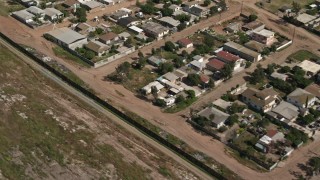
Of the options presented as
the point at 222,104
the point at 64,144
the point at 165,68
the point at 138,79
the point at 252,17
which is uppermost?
the point at 64,144

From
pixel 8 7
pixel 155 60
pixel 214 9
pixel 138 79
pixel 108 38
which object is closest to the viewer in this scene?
pixel 138 79

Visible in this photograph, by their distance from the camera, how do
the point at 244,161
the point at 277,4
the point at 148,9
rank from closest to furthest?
the point at 244,161 → the point at 148,9 → the point at 277,4

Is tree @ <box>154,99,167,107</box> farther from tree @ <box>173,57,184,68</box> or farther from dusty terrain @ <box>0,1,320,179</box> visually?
tree @ <box>173,57,184,68</box>

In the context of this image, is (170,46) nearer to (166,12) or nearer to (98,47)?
(98,47)

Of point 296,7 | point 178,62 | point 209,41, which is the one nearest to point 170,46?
point 178,62

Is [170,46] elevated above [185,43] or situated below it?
above

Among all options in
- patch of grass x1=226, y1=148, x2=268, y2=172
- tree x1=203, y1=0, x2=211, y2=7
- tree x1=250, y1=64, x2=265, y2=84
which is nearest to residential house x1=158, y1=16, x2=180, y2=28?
tree x1=203, y1=0, x2=211, y2=7

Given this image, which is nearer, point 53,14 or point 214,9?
point 53,14
